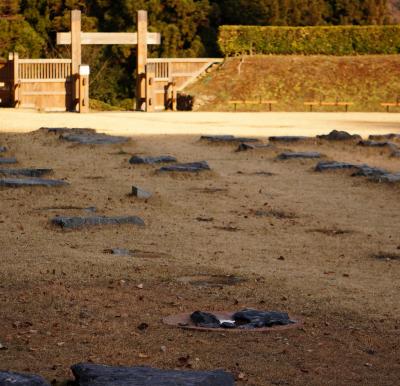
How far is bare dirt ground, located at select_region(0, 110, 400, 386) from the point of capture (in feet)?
19.3

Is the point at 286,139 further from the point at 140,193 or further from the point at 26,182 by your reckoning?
the point at 26,182

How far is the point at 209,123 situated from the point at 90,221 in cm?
1743

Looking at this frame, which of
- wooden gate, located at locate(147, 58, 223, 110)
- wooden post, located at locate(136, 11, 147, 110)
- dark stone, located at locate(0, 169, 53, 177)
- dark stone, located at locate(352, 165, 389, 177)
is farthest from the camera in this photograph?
wooden gate, located at locate(147, 58, 223, 110)

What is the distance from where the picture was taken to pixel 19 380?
4.77 metres

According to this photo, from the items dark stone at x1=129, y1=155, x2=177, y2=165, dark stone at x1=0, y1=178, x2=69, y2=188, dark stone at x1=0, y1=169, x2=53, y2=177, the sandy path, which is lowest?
the sandy path

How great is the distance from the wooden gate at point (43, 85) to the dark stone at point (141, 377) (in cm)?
2985

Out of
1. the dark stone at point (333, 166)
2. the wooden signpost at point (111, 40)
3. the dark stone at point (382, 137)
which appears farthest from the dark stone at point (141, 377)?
the wooden signpost at point (111, 40)

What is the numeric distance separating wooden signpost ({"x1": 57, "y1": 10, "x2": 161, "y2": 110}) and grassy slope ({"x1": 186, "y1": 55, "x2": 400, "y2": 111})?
2.70 metres

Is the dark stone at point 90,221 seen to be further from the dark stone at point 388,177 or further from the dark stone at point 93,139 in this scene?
the dark stone at point 93,139

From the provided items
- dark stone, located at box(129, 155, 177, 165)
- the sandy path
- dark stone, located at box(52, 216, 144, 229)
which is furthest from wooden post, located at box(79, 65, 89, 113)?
dark stone, located at box(52, 216, 144, 229)

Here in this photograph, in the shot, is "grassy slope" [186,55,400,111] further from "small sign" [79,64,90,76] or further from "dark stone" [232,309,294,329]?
"dark stone" [232,309,294,329]

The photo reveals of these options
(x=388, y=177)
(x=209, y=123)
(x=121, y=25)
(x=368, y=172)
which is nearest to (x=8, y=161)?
(x=368, y=172)

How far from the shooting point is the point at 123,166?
1608 centimetres

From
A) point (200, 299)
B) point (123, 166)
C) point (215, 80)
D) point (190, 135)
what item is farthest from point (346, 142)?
point (215, 80)
